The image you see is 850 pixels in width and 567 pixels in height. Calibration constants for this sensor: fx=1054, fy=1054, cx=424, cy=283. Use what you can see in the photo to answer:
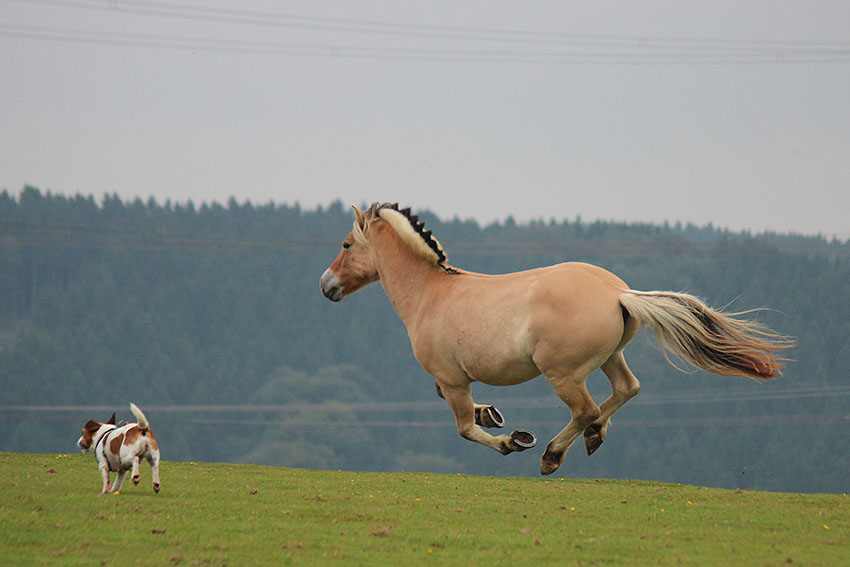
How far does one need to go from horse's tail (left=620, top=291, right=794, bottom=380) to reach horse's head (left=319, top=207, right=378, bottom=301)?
2.51m

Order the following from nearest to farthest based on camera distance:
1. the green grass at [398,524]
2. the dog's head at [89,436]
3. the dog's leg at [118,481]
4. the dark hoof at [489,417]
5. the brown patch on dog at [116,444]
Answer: the green grass at [398,524]
the dark hoof at [489,417]
the brown patch on dog at [116,444]
the dog's leg at [118,481]
the dog's head at [89,436]

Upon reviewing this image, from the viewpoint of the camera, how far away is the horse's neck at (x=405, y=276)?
28.5 feet

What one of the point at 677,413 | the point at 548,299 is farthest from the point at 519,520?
the point at 677,413

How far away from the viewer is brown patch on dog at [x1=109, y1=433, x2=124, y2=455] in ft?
30.5

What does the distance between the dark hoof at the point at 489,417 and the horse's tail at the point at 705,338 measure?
4.36 feet

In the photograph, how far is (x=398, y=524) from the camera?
26.4 ft

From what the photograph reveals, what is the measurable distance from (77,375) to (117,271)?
16224 millimetres

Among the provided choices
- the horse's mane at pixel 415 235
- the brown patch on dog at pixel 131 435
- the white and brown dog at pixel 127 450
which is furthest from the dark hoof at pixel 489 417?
the brown patch on dog at pixel 131 435

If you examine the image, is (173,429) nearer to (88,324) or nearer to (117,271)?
(88,324)

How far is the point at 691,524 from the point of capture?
8.36 meters

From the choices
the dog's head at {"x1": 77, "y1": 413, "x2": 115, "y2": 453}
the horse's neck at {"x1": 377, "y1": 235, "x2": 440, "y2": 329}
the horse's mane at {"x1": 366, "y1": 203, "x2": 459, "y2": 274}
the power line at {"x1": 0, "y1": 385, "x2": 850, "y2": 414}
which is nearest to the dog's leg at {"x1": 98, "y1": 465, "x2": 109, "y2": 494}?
the dog's head at {"x1": 77, "y1": 413, "x2": 115, "y2": 453}

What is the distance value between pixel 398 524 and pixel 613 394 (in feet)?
6.28

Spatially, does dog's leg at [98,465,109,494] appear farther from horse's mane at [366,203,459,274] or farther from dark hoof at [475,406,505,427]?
dark hoof at [475,406,505,427]

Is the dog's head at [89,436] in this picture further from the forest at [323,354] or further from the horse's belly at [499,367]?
the forest at [323,354]
